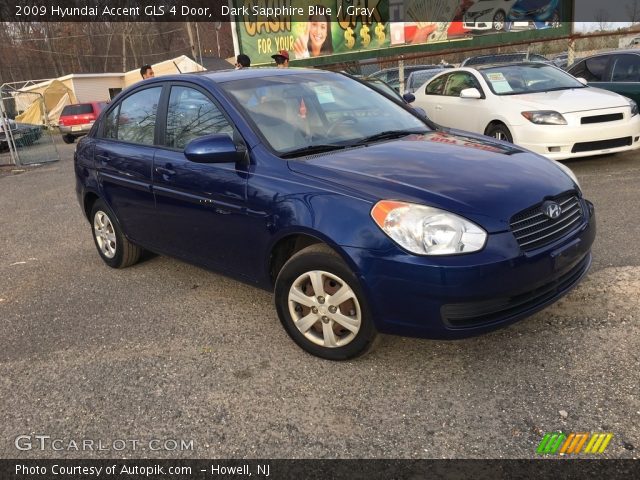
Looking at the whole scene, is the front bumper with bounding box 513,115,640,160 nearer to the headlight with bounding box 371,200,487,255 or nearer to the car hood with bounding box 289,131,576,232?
the car hood with bounding box 289,131,576,232

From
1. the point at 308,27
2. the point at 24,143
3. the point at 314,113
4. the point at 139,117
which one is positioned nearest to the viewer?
the point at 314,113

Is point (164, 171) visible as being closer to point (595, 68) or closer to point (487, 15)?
point (595, 68)

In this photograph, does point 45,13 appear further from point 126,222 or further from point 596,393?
point 596,393

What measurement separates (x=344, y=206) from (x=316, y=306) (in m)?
0.60

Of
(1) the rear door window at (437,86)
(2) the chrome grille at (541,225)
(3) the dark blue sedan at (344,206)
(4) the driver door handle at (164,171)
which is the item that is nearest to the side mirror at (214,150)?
(3) the dark blue sedan at (344,206)

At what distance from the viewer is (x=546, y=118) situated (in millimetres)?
6879

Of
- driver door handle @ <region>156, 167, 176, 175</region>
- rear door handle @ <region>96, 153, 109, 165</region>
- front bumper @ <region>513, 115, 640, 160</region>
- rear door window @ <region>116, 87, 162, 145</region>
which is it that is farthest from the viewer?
front bumper @ <region>513, 115, 640, 160</region>

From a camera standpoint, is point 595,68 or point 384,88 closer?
point 595,68

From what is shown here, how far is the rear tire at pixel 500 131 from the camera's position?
7281mm

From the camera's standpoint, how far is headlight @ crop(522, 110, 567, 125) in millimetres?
6823

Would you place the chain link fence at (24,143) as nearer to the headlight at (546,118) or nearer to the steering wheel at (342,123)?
the headlight at (546,118)

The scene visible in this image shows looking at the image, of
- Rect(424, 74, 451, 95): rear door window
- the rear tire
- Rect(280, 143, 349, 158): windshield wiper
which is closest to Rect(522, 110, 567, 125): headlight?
the rear tire

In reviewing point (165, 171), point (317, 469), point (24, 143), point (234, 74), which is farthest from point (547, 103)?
point (24, 143)

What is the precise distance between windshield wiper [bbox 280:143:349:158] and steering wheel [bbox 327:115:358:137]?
0.16 metres
